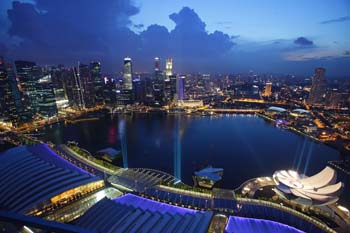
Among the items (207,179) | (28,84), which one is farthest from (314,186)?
(28,84)

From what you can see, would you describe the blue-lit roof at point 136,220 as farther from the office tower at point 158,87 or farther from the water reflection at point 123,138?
the office tower at point 158,87

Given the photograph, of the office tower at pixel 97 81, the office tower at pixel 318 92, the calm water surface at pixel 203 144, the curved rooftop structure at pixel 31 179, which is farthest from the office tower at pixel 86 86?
the office tower at pixel 318 92

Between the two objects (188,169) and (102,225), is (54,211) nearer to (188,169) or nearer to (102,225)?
(102,225)

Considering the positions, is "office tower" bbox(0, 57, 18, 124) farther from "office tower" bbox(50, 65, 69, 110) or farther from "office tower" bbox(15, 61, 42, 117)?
"office tower" bbox(50, 65, 69, 110)

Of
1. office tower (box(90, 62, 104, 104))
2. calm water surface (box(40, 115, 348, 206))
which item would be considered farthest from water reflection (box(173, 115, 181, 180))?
office tower (box(90, 62, 104, 104))

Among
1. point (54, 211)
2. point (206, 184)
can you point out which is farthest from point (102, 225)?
point (206, 184)

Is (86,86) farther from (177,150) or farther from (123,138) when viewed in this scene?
(177,150)
